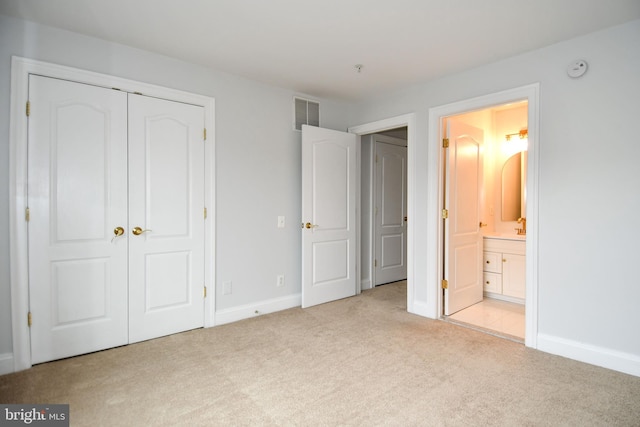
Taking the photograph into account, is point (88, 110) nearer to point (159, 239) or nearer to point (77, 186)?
point (77, 186)

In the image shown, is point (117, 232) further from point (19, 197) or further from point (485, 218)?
point (485, 218)

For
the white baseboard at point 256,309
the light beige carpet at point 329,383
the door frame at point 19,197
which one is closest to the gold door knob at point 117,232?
the door frame at point 19,197

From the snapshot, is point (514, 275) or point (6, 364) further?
point (514, 275)

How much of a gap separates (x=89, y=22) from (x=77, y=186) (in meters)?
1.20

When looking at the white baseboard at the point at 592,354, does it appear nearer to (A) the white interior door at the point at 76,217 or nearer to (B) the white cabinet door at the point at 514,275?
(B) the white cabinet door at the point at 514,275

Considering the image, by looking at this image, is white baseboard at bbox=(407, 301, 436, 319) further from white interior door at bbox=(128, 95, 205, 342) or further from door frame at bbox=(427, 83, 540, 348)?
white interior door at bbox=(128, 95, 205, 342)

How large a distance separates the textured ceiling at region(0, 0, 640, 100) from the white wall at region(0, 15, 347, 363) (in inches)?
5.0

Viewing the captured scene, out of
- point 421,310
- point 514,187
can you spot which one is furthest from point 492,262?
point 421,310

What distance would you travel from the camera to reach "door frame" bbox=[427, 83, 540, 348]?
2811mm

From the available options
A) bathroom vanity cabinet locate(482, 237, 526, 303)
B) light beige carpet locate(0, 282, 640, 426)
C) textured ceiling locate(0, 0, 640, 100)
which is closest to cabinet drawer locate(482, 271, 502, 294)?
bathroom vanity cabinet locate(482, 237, 526, 303)

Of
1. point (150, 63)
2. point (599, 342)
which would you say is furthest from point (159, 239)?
point (599, 342)

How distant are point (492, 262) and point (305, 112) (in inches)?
117

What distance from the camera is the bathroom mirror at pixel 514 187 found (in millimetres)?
4363

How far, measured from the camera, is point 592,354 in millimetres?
2537
